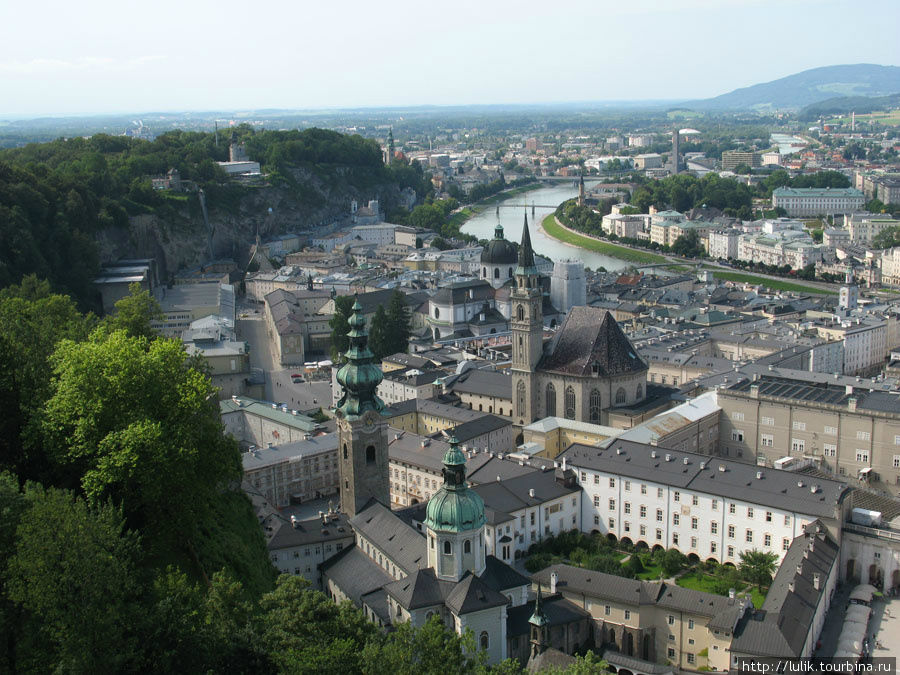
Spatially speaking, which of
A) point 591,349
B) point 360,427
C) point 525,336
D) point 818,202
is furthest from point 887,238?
point 360,427

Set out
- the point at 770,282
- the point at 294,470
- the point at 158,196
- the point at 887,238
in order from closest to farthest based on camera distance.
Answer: the point at 294,470 < the point at 770,282 < the point at 158,196 < the point at 887,238

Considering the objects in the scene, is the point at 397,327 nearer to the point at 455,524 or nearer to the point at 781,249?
the point at 455,524

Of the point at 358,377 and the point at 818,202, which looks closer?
the point at 358,377

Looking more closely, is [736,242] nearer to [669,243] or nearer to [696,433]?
[669,243]

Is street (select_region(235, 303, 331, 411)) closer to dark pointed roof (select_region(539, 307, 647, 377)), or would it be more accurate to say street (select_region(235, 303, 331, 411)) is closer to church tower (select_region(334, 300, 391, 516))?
dark pointed roof (select_region(539, 307, 647, 377))

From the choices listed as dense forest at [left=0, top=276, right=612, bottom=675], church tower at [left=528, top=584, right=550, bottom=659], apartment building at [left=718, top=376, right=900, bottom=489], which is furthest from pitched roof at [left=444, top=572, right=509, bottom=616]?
apartment building at [left=718, top=376, right=900, bottom=489]

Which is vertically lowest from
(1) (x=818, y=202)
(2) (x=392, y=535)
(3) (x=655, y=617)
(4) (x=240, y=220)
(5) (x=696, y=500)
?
(3) (x=655, y=617)

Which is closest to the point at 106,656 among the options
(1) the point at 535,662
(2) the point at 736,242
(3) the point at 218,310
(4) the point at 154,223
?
(1) the point at 535,662

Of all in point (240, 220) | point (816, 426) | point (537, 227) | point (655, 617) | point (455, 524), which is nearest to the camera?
point (455, 524)
